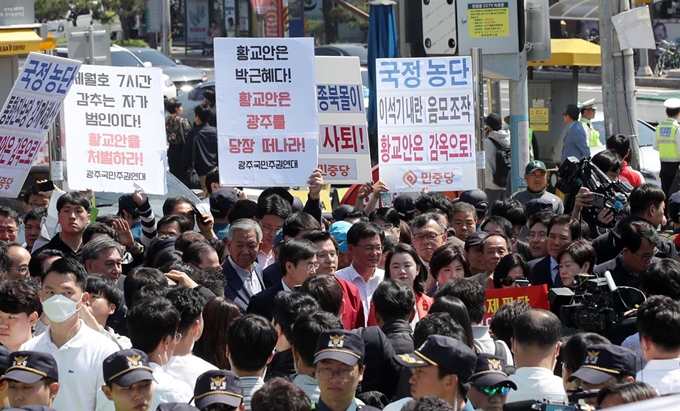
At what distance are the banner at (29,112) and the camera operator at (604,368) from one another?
18.8 feet

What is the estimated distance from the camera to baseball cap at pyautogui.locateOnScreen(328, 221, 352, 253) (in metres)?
9.55

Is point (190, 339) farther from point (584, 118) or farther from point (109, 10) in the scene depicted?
point (109, 10)

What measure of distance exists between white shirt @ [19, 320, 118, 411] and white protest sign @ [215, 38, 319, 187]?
4.27 m

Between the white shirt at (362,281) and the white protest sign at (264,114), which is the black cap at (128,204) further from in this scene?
the white shirt at (362,281)

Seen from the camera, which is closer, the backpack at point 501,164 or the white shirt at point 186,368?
the white shirt at point 186,368

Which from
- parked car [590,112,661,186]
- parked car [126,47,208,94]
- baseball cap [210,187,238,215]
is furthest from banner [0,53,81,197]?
parked car [126,47,208,94]

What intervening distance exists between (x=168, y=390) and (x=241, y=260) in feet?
9.73

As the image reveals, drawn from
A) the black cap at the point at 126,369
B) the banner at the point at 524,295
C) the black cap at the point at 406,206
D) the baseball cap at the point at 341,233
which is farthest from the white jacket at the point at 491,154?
the black cap at the point at 126,369

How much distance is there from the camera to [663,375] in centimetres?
588

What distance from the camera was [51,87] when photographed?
9.99 metres

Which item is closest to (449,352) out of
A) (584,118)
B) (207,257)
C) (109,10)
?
(207,257)

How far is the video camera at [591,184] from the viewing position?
10445 millimetres

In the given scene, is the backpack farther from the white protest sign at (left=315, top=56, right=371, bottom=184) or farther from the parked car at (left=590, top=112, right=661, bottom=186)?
the white protest sign at (left=315, top=56, right=371, bottom=184)

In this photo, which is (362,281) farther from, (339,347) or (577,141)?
(577,141)
